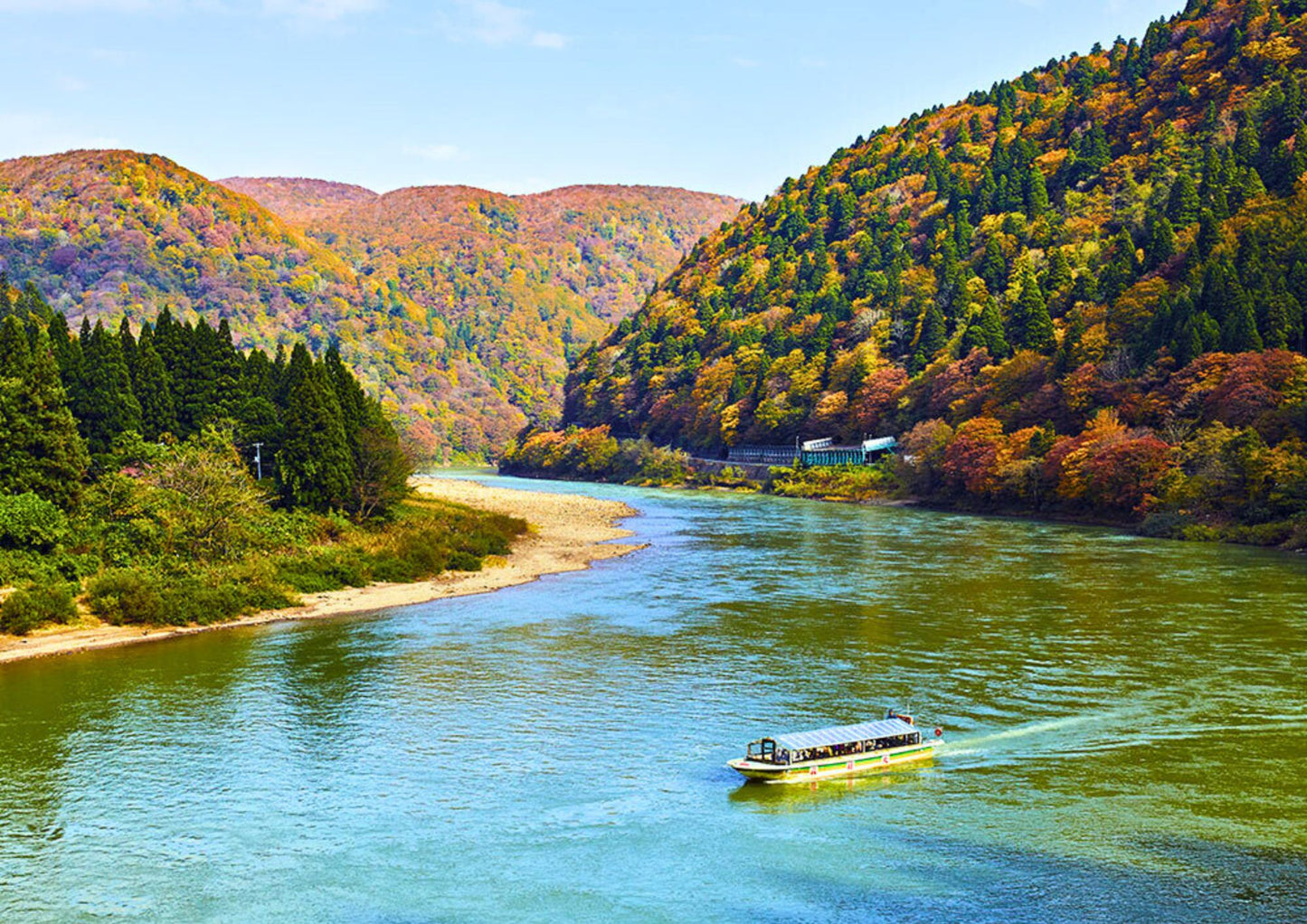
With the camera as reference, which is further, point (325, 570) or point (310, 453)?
point (310, 453)

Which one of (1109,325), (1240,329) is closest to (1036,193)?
(1109,325)

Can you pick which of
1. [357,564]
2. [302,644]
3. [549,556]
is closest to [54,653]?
[302,644]

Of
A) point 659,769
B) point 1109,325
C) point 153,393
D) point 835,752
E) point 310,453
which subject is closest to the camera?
point 835,752

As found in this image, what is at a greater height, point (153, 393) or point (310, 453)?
point (153, 393)

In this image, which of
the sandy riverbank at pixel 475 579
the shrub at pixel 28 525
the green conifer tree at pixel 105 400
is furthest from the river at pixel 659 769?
the green conifer tree at pixel 105 400

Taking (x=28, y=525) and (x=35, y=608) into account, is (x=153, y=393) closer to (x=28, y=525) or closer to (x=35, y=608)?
(x=28, y=525)

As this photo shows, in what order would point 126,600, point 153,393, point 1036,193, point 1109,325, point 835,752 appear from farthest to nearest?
point 1036,193 < point 1109,325 < point 153,393 < point 126,600 < point 835,752

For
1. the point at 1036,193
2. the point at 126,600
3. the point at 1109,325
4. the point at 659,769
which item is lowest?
the point at 659,769
